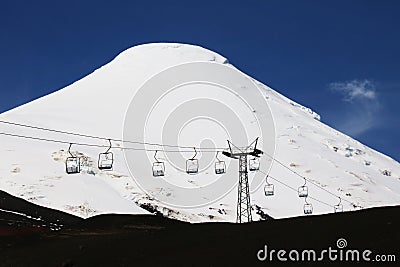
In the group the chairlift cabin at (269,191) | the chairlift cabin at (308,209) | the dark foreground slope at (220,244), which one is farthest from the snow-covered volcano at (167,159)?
the dark foreground slope at (220,244)

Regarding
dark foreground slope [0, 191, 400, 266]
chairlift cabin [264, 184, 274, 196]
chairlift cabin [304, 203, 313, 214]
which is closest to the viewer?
dark foreground slope [0, 191, 400, 266]

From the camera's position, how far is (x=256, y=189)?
413ft

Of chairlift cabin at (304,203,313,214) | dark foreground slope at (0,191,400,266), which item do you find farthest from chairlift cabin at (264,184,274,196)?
dark foreground slope at (0,191,400,266)

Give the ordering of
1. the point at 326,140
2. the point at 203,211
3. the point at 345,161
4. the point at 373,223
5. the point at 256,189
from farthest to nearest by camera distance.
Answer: the point at 326,140, the point at 345,161, the point at 256,189, the point at 203,211, the point at 373,223

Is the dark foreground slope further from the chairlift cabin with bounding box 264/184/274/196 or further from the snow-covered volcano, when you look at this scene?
the snow-covered volcano

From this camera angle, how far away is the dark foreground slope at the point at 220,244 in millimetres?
19891

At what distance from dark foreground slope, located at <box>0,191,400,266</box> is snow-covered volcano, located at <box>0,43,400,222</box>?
6002 cm

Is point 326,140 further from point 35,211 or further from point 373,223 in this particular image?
point 373,223

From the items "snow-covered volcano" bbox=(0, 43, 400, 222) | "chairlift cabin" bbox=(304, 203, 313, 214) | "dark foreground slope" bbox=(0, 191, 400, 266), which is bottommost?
"dark foreground slope" bbox=(0, 191, 400, 266)

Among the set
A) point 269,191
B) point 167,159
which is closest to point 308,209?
point 269,191

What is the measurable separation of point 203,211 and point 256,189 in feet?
89.2

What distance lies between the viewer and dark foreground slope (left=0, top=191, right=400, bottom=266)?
19.9m

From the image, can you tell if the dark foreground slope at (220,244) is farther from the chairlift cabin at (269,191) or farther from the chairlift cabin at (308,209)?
the chairlift cabin at (308,209)

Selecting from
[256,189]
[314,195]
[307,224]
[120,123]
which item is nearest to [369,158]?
[314,195]
